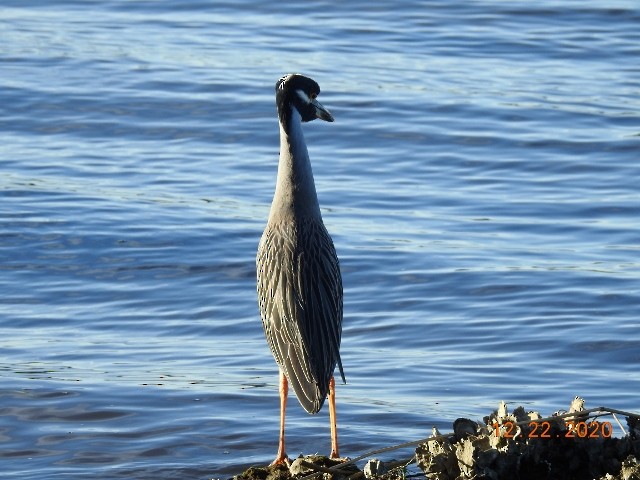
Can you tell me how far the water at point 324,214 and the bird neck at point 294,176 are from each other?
1391mm

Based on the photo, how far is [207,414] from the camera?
8766 mm

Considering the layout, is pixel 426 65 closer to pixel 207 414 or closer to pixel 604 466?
pixel 207 414

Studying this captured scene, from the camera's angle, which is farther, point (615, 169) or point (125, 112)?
point (125, 112)

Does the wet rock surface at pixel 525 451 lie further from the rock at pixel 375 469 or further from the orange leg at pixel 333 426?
the orange leg at pixel 333 426

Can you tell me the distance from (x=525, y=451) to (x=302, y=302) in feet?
5.39

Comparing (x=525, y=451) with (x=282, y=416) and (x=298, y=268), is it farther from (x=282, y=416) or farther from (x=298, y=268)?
(x=298, y=268)

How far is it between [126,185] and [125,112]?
2.81 metres

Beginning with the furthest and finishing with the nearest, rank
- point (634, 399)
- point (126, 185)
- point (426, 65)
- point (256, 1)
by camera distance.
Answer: point (256, 1), point (426, 65), point (126, 185), point (634, 399)

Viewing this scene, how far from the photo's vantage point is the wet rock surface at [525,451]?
236 inches

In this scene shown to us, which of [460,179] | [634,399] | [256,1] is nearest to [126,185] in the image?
[460,179]

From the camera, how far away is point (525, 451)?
19.8ft
